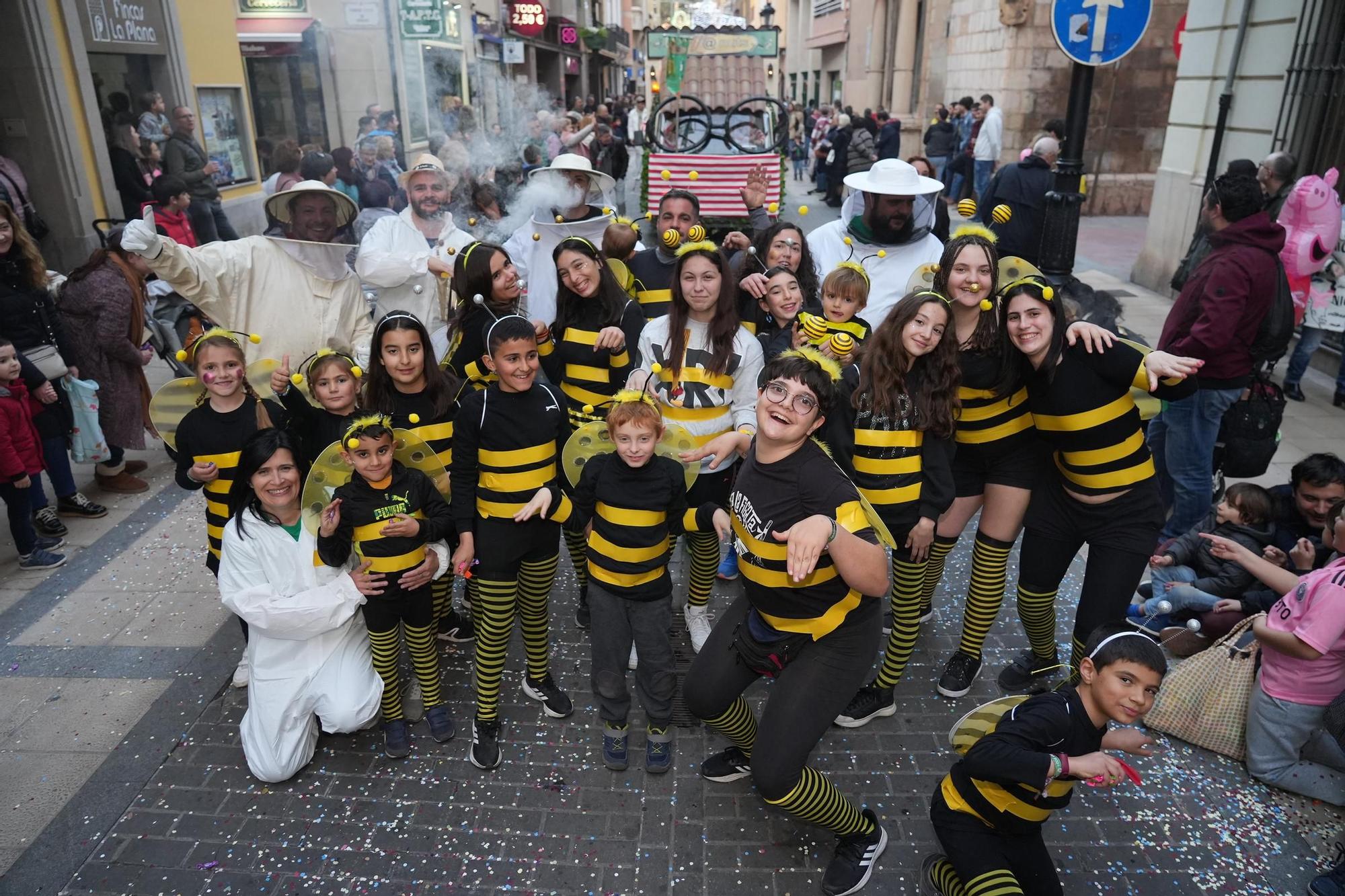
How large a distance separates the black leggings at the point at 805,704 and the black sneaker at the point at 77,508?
4.54 m

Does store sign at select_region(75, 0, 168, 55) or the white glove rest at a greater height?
store sign at select_region(75, 0, 168, 55)

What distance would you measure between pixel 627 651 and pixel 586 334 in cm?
150

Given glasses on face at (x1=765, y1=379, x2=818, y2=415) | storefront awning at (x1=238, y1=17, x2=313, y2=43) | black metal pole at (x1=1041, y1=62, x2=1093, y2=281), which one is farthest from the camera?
storefront awning at (x1=238, y1=17, x2=313, y2=43)

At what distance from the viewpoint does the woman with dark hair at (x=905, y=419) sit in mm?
3258

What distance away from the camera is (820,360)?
285 centimetres

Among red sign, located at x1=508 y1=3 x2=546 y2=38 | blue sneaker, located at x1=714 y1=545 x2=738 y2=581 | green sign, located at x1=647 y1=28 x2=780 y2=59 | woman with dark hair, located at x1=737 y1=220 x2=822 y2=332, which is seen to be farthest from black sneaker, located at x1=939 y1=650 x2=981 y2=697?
red sign, located at x1=508 y1=3 x2=546 y2=38

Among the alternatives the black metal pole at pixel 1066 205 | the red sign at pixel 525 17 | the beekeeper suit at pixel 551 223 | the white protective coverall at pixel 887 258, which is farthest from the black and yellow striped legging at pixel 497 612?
the red sign at pixel 525 17

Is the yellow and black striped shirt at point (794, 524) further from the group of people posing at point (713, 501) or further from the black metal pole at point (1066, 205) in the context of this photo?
the black metal pole at point (1066, 205)

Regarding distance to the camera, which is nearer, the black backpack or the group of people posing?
the group of people posing

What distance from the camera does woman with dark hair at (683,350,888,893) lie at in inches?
107

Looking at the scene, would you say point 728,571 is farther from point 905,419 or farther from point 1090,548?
point 1090,548

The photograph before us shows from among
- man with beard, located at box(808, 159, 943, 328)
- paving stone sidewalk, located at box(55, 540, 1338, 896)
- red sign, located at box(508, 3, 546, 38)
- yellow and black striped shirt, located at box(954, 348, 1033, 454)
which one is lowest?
paving stone sidewalk, located at box(55, 540, 1338, 896)

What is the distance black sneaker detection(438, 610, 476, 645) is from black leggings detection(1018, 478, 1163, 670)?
102 inches

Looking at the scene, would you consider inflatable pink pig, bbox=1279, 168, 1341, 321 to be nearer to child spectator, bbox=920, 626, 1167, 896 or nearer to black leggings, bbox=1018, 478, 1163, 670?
black leggings, bbox=1018, 478, 1163, 670
